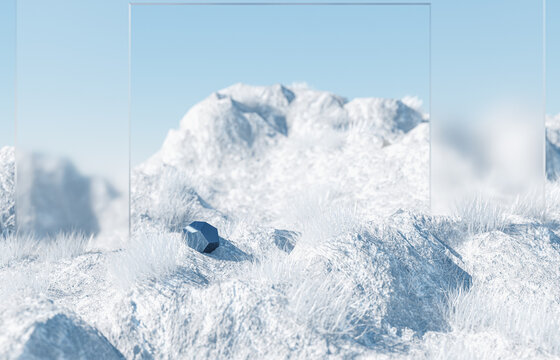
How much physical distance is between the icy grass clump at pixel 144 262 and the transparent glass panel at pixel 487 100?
2.14m

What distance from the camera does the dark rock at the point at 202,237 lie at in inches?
114

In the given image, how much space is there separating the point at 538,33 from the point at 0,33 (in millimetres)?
4199

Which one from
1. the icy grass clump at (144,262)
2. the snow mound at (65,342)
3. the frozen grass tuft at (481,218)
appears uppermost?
the frozen grass tuft at (481,218)

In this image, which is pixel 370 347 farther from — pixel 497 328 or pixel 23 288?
pixel 23 288

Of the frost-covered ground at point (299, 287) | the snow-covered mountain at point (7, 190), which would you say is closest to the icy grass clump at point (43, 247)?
the frost-covered ground at point (299, 287)

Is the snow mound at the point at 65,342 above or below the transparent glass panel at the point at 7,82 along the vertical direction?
below

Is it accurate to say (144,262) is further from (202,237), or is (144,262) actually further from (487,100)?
(487,100)

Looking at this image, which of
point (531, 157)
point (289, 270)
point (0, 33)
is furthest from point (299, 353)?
point (0, 33)

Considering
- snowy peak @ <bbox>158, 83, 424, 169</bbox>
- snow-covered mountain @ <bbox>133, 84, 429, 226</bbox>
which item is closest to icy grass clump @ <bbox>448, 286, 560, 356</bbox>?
snow-covered mountain @ <bbox>133, 84, 429, 226</bbox>

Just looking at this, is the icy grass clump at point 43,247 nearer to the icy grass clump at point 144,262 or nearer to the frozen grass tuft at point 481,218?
the icy grass clump at point 144,262

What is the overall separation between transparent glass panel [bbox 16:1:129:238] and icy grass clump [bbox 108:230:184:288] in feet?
3.90

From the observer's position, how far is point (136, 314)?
7.38 ft

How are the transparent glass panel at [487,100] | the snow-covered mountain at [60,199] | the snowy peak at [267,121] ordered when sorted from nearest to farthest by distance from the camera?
the snow-covered mountain at [60,199]
the transparent glass panel at [487,100]
the snowy peak at [267,121]

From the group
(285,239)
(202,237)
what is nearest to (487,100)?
(285,239)
